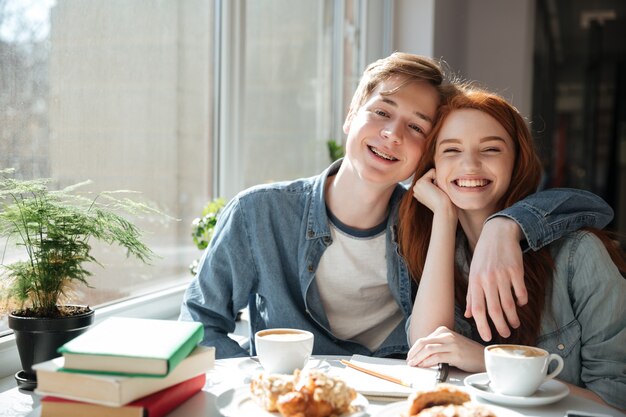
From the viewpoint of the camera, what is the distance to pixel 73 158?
1659 mm

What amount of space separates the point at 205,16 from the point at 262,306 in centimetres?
106

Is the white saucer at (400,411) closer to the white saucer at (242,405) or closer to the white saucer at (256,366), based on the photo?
the white saucer at (242,405)

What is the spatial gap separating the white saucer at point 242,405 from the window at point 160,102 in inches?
25.7

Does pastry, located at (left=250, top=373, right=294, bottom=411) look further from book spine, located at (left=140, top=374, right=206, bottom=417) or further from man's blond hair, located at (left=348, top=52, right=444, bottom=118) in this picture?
man's blond hair, located at (left=348, top=52, right=444, bottom=118)

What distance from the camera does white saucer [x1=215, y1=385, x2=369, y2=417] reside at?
945 mm

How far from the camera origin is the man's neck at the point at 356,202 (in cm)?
166

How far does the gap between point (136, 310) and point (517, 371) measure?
1150 millimetres

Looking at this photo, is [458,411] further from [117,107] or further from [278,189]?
[117,107]

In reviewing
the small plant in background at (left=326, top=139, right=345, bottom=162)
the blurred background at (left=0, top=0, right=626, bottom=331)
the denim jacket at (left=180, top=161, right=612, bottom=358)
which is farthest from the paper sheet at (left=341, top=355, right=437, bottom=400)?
the small plant in background at (left=326, top=139, right=345, bottom=162)

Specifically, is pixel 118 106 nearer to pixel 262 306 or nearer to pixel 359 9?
pixel 262 306

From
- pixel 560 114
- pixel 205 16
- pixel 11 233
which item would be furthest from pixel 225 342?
pixel 560 114

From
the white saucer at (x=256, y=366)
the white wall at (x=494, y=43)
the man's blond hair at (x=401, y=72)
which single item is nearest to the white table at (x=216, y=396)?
the white saucer at (x=256, y=366)

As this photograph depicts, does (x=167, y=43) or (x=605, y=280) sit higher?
(x=167, y=43)

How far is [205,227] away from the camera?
1.98 m
